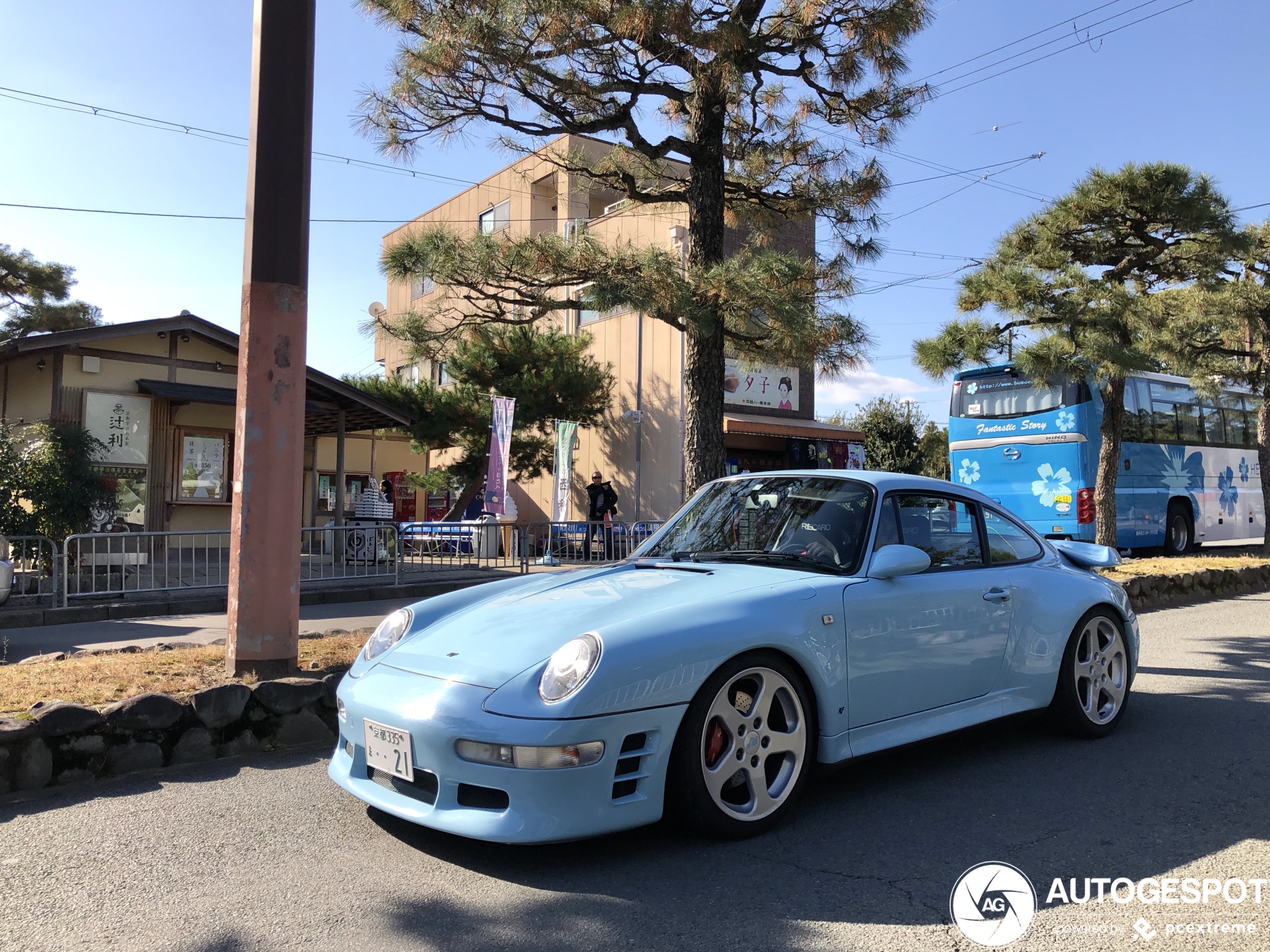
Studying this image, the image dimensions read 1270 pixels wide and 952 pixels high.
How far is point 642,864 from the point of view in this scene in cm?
328

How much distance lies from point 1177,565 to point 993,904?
38.8ft

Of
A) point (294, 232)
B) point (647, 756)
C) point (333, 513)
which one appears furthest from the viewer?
point (333, 513)

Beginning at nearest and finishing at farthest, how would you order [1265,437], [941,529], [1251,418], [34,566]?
[941,529] < [34,566] < [1265,437] < [1251,418]

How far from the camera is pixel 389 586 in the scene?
11898mm

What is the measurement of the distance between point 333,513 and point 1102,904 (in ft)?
72.5

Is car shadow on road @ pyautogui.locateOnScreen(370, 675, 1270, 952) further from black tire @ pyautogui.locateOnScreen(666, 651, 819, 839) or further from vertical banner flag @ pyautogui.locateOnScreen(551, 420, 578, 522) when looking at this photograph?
vertical banner flag @ pyautogui.locateOnScreen(551, 420, 578, 522)

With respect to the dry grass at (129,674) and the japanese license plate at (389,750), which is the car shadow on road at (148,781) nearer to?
the dry grass at (129,674)

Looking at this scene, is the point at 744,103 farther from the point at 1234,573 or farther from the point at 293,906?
the point at 1234,573

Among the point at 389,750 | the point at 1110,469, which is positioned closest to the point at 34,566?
the point at 389,750

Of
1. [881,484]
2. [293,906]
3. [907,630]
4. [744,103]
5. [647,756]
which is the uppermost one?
[744,103]

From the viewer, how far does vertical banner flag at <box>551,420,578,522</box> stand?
1822 cm

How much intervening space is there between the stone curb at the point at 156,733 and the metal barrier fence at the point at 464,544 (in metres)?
8.74

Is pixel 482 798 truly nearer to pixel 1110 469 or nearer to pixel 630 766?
pixel 630 766

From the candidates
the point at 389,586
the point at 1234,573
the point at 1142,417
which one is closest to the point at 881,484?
the point at 389,586
